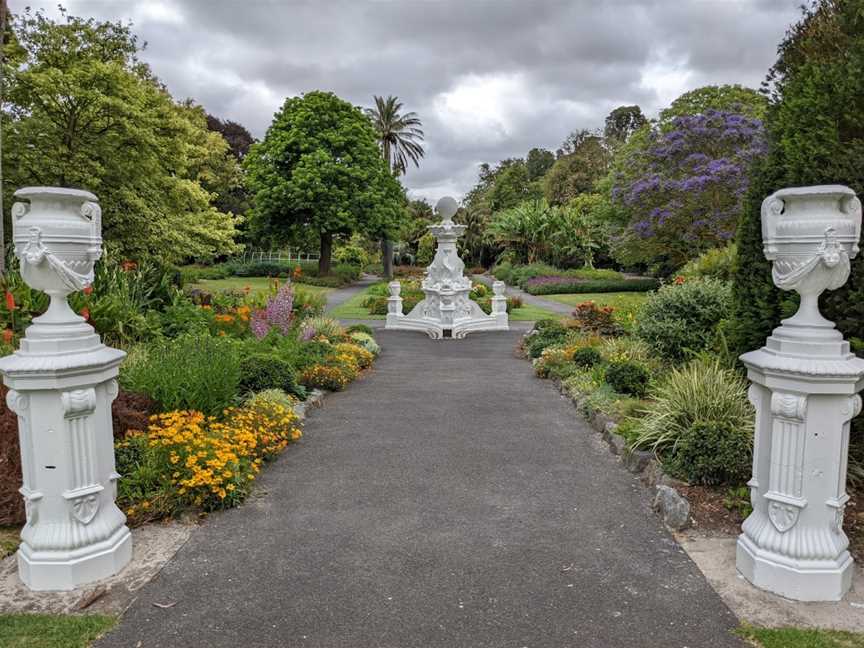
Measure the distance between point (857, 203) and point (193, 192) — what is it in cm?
1773

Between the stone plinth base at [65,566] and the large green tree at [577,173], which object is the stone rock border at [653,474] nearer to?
the stone plinth base at [65,566]

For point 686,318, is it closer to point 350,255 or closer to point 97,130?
point 97,130

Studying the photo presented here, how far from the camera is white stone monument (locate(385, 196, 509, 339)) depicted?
14539 mm

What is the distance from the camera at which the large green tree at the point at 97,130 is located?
1412 cm

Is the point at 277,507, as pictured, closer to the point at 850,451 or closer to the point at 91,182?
the point at 850,451

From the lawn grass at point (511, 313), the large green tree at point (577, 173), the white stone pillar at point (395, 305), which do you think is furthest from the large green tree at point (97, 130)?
the large green tree at point (577, 173)

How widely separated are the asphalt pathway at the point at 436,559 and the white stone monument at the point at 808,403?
51 cm

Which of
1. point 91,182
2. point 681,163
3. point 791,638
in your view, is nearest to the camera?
point 791,638

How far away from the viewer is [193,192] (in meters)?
17.8

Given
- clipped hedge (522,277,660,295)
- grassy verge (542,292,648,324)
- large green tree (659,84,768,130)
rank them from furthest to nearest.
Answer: clipped hedge (522,277,660,295) → large green tree (659,84,768,130) → grassy verge (542,292,648,324)

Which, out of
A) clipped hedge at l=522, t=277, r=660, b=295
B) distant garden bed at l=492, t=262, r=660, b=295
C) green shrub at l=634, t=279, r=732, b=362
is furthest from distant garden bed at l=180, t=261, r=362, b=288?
green shrub at l=634, t=279, r=732, b=362

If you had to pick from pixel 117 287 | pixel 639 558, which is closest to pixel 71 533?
pixel 639 558

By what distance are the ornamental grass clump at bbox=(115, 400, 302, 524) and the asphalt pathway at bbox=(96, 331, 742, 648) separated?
201mm

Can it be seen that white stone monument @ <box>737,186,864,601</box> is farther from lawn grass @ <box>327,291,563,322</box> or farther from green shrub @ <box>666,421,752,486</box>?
lawn grass @ <box>327,291,563,322</box>
